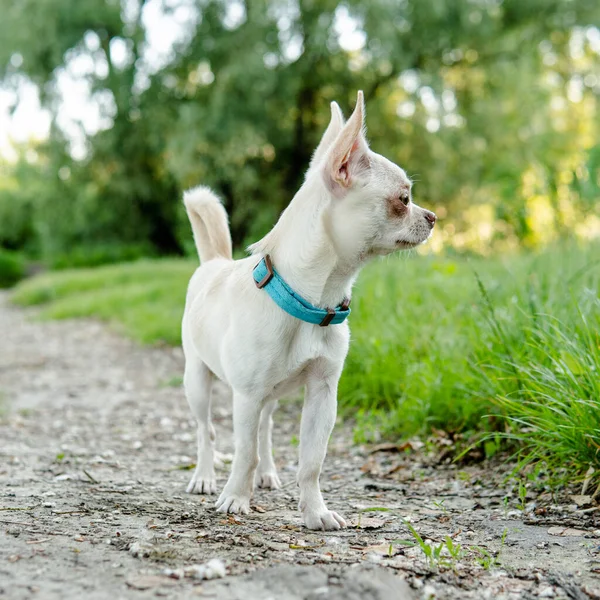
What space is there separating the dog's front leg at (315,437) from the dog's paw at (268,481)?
2.33 ft

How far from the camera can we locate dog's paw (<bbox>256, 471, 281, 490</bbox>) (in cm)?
376

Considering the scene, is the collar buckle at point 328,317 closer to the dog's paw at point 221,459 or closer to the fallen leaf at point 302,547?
the fallen leaf at point 302,547

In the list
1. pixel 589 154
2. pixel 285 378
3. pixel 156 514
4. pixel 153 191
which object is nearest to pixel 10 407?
pixel 156 514

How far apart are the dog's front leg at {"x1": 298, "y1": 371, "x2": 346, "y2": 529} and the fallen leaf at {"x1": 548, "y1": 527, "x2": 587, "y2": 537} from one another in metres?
0.83

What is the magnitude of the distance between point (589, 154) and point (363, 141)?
4.23 metres

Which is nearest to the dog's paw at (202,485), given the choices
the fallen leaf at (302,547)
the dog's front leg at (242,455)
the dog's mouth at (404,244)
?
the dog's front leg at (242,455)

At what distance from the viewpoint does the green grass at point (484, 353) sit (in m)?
3.38

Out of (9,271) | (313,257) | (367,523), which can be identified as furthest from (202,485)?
(9,271)

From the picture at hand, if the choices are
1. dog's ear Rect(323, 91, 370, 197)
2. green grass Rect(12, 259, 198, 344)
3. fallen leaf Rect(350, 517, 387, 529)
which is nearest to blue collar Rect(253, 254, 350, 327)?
dog's ear Rect(323, 91, 370, 197)

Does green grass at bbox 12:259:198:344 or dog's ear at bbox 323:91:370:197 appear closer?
dog's ear at bbox 323:91:370:197

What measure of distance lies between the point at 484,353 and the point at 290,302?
5.72 feet

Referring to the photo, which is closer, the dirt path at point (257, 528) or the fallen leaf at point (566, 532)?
the dirt path at point (257, 528)

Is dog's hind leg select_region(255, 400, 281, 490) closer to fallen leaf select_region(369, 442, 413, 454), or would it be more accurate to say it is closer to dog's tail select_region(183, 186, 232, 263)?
fallen leaf select_region(369, 442, 413, 454)

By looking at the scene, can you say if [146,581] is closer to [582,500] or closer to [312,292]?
[312,292]
